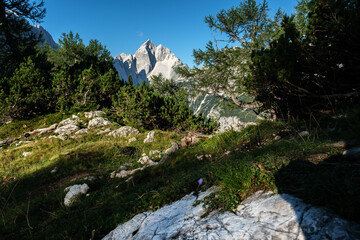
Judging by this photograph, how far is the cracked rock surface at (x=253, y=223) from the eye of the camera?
3.73ft

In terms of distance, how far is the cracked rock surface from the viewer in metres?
1.14

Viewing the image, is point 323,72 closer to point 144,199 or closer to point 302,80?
point 302,80

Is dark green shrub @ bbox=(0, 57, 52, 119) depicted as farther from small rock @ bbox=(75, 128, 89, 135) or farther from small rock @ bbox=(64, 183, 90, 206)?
small rock @ bbox=(64, 183, 90, 206)

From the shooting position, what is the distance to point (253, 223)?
1.42 m

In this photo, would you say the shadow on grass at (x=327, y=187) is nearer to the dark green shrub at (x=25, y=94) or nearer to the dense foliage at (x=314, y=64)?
the dense foliage at (x=314, y=64)

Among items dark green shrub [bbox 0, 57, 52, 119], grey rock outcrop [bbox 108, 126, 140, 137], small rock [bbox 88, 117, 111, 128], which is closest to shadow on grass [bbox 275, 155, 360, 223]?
grey rock outcrop [bbox 108, 126, 140, 137]

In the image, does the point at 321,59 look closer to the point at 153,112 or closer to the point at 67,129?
the point at 153,112

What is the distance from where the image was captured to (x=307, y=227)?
3.86 feet

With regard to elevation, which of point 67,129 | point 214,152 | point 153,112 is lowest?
point 214,152

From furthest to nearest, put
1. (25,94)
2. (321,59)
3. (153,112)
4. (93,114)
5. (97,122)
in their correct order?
(93,114)
(153,112)
(25,94)
(97,122)
(321,59)

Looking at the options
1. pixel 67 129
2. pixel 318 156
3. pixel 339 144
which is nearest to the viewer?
pixel 318 156

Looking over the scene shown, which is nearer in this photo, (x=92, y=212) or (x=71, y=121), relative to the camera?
(x=92, y=212)

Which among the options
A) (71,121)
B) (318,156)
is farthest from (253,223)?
(71,121)

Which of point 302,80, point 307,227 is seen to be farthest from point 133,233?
point 302,80
